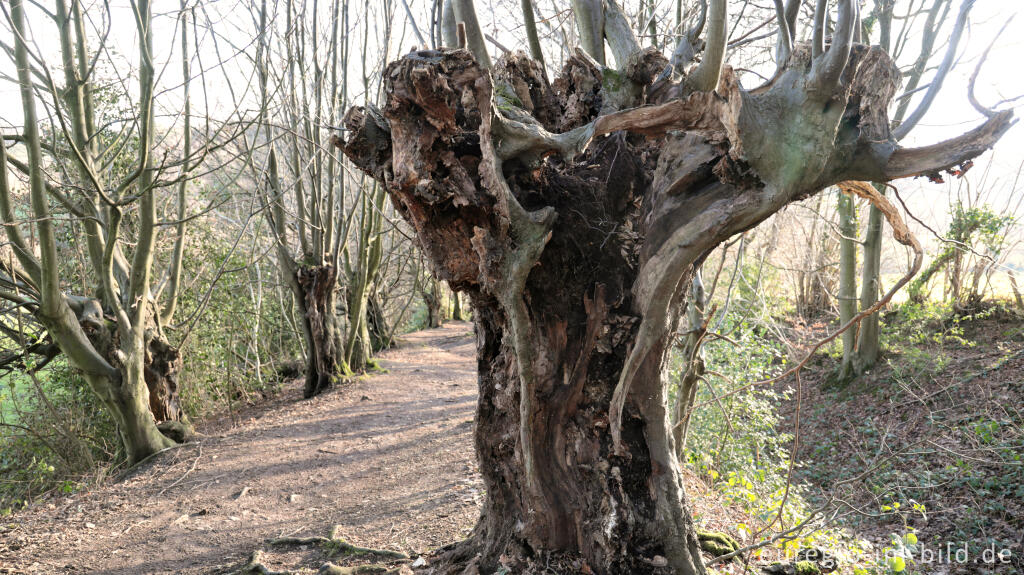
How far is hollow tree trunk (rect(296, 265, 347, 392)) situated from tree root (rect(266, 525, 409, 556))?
179 inches

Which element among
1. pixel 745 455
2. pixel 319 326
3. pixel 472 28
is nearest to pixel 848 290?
pixel 745 455

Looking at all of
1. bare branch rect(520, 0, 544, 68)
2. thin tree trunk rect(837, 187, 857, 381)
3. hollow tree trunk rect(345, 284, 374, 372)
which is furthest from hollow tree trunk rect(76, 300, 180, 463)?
A: thin tree trunk rect(837, 187, 857, 381)

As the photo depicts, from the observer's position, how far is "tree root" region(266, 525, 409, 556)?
338cm

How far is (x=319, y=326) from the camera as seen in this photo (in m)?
8.15

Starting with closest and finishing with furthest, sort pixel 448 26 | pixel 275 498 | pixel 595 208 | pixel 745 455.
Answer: pixel 595 208, pixel 448 26, pixel 275 498, pixel 745 455

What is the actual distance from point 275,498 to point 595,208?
4021mm

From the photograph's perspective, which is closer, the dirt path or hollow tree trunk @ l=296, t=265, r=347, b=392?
the dirt path

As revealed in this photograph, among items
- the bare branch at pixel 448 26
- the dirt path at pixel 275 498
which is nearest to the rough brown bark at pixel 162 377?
the dirt path at pixel 275 498

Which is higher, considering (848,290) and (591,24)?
(591,24)

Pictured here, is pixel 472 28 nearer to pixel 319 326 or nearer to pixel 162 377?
pixel 162 377

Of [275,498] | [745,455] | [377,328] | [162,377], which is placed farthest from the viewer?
[377,328]

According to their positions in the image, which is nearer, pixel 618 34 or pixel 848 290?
pixel 618 34

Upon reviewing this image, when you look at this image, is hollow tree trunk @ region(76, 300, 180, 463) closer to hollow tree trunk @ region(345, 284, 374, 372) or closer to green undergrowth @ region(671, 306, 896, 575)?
hollow tree trunk @ region(345, 284, 374, 372)

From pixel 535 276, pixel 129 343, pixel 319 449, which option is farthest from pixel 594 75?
pixel 129 343
